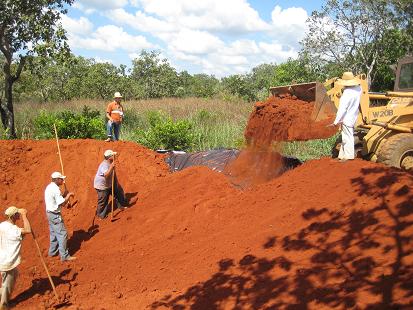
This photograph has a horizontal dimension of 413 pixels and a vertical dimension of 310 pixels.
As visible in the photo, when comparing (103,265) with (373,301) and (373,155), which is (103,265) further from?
(373,155)

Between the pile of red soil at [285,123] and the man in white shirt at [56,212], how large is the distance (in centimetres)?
398

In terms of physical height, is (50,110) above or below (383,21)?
below

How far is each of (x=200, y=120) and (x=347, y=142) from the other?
11.3 m

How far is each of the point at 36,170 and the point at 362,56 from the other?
18179 mm

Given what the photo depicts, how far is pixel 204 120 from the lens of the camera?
1872cm

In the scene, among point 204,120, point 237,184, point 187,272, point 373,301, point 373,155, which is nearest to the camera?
point 373,301

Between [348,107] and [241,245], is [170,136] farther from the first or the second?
[241,245]

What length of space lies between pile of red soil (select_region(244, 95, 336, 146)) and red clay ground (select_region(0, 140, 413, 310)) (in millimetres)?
622

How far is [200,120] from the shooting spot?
18.7 metres

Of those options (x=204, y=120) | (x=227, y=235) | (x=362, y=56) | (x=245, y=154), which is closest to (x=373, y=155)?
(x=245, y=154)

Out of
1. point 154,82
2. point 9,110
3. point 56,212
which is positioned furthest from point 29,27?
point 154,82

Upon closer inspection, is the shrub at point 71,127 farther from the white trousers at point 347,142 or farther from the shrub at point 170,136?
the white trousers at point 347,142

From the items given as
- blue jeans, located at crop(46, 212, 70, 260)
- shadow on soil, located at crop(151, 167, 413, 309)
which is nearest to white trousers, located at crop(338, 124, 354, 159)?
shadow on soil, located at crop(151, 167, 413, 309)

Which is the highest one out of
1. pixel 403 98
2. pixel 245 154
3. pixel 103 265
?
pixel 403 98
